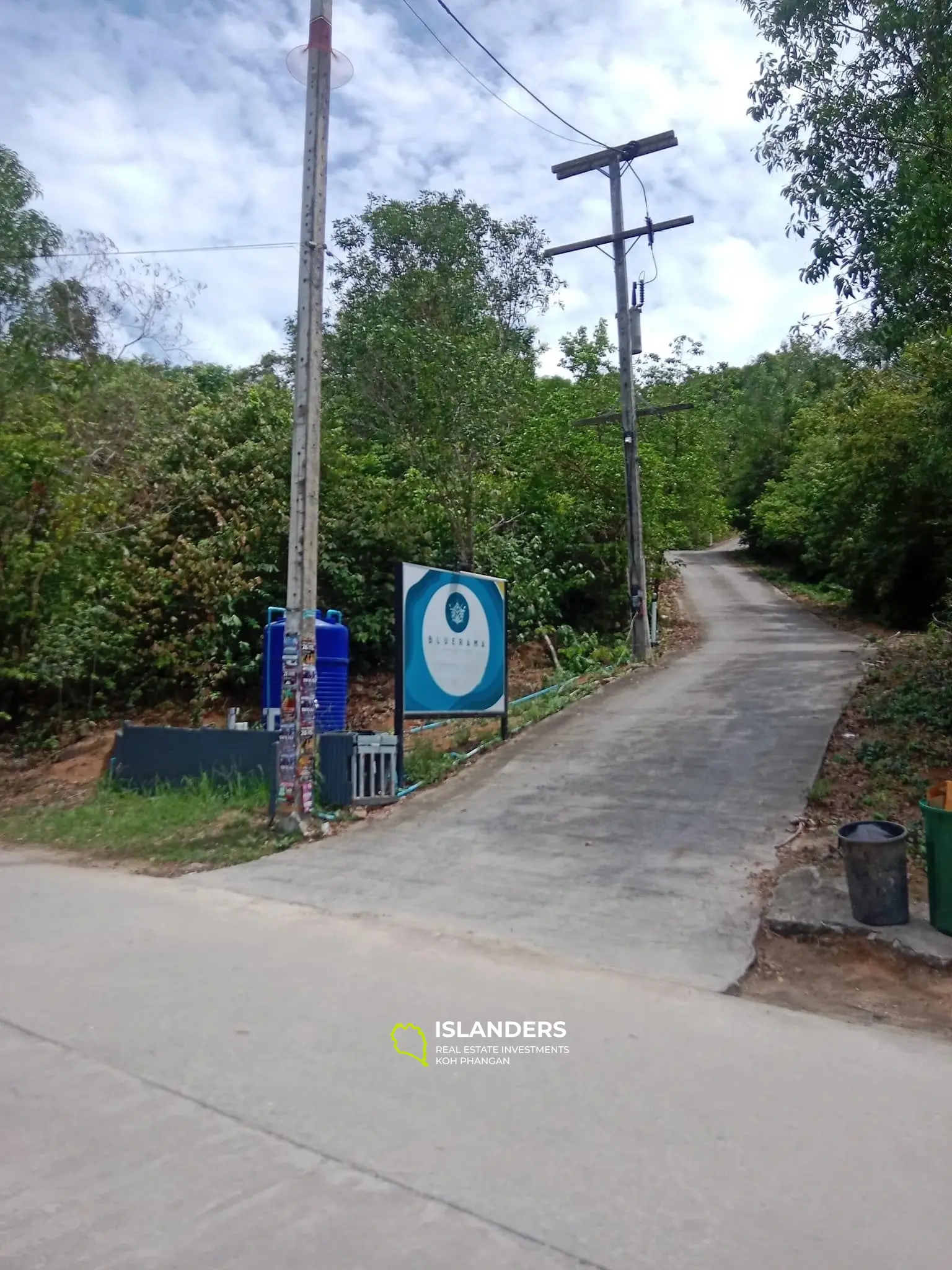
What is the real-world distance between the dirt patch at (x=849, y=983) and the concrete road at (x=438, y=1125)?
376 millimetres

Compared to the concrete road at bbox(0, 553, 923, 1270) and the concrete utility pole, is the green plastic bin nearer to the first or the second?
the concrete road at bbox(0, 553, 923, 1270)

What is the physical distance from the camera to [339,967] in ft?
21.6

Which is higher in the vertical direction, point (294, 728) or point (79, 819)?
point (294, 728)

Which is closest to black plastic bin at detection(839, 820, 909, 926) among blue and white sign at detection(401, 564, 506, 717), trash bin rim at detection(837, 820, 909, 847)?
trash bin rim at detection(837, 820, 909, 847)

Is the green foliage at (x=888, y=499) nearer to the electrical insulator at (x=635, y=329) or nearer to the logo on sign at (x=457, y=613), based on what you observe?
the electrical insulator at (x=635, y=329)

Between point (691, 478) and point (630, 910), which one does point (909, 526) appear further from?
point (630, 910)

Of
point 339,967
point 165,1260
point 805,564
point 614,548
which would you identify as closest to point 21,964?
point 339,967

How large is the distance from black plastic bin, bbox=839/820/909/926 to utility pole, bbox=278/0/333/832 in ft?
18.0

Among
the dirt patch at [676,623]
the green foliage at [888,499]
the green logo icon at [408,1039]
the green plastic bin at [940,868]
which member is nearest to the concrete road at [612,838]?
the green plastic bin at [940,868]

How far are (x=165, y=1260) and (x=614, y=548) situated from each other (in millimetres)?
20707

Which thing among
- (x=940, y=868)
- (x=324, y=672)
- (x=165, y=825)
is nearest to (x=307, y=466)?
(x=324, y=672)

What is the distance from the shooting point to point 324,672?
13.5 m

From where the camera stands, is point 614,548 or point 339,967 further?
point 614,548

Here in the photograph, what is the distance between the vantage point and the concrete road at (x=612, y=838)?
24.5 feet
